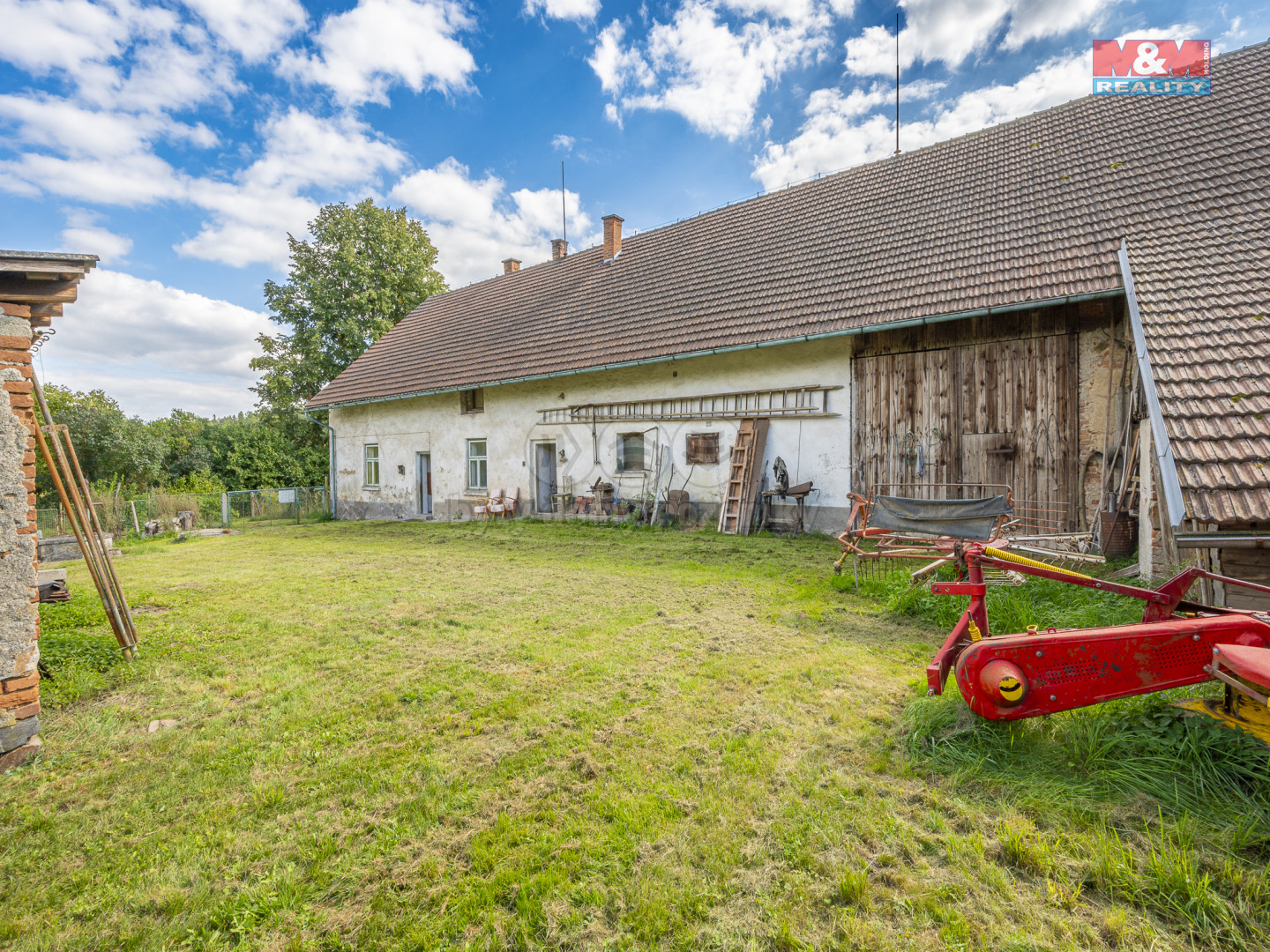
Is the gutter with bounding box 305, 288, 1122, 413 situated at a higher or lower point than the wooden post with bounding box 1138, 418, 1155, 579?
higher

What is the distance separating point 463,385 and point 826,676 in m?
13.2

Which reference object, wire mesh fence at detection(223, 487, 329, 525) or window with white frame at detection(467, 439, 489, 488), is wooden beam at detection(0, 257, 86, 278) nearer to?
window with white frame at detection(467, 439, 489, 488)

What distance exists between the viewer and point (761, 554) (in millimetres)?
8391

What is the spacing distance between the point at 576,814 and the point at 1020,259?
956cm

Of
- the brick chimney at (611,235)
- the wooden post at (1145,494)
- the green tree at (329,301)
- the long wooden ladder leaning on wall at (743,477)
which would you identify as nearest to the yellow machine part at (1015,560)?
the wooden post at (1145,494)

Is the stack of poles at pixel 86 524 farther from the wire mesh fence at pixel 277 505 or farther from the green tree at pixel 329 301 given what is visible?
the green tree at pixel 329 301

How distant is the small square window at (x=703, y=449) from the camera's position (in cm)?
1138

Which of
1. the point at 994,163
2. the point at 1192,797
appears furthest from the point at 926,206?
the point at 1192,797

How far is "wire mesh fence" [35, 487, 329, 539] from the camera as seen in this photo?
600 inches

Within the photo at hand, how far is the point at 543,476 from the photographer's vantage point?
1470 centimetres

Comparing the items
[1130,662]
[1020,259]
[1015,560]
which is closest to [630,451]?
[1020,259]

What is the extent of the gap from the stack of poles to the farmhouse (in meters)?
7.47

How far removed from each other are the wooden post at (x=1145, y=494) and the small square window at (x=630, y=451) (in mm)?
8409

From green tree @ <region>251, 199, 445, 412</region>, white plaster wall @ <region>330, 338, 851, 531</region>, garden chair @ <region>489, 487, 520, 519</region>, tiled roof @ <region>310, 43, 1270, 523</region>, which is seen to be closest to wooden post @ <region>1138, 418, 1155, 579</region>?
tiled roof @ <region>310, 43, 1270, 523</region>
